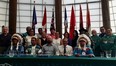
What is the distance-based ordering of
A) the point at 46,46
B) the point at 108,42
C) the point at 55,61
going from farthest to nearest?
the point at 108,42 → the point at 46,46 → the point at 55,61

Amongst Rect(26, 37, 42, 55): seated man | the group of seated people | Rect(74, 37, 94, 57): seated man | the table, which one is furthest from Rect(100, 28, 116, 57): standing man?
the table

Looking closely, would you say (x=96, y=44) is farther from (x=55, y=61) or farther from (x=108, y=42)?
(x=55, y=61)

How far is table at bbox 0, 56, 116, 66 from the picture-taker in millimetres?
5145

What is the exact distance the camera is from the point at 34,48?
24.1 feet

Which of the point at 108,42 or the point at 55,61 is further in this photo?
the point at 108,42

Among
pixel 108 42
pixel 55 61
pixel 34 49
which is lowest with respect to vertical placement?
pixel 55 61

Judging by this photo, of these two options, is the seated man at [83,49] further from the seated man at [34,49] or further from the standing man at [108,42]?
the standing man at [108,42]

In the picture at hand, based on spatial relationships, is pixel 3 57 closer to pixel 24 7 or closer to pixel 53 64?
pixel 53 64

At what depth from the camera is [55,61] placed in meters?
5.20

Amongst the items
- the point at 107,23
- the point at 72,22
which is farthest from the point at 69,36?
the point at 107,23

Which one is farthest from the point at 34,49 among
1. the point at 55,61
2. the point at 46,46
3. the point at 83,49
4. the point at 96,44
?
the point at 96,44

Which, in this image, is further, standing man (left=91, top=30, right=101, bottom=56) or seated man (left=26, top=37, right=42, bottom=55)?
standing man (left=91, top=30, right=101, bottom=56)

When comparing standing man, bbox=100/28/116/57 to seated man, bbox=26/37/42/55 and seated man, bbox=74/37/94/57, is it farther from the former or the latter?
seated man, bbox=26/37/42/55

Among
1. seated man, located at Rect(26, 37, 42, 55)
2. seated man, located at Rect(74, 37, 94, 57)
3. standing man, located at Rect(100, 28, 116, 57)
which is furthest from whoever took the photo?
standing man, located at Rect(100, 28, 116, 57)
